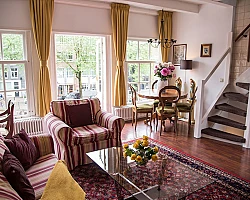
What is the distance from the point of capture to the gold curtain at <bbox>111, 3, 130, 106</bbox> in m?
4.96

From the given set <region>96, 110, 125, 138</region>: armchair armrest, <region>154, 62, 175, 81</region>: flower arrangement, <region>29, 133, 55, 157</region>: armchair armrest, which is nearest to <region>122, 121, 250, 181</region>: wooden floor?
<region>96, 110, 125, 138</region>: armchair armrest

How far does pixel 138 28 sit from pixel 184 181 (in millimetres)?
4281

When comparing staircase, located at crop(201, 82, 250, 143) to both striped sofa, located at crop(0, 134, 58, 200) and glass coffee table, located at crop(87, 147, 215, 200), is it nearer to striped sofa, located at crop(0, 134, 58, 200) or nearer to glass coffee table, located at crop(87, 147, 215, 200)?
glass coffee table, located at crop(87, 147, 215, 200)

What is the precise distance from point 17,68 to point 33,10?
1119mm

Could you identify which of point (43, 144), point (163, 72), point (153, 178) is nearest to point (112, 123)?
point (43, 144)

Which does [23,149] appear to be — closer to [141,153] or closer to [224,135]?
[141,153]

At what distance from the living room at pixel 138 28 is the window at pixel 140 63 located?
230 millimetres

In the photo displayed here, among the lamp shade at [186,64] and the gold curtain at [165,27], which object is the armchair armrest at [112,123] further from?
the gold curtain at [165,27]

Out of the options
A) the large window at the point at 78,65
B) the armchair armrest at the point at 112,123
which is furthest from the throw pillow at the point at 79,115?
the large window at the point at 78,65

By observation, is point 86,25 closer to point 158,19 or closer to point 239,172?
point 158,19

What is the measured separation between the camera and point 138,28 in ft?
18.1

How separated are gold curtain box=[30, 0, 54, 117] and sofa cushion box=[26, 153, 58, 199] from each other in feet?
7.01

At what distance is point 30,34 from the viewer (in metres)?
4.19

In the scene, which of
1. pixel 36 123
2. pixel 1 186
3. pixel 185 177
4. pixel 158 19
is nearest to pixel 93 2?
pixel 158 19
